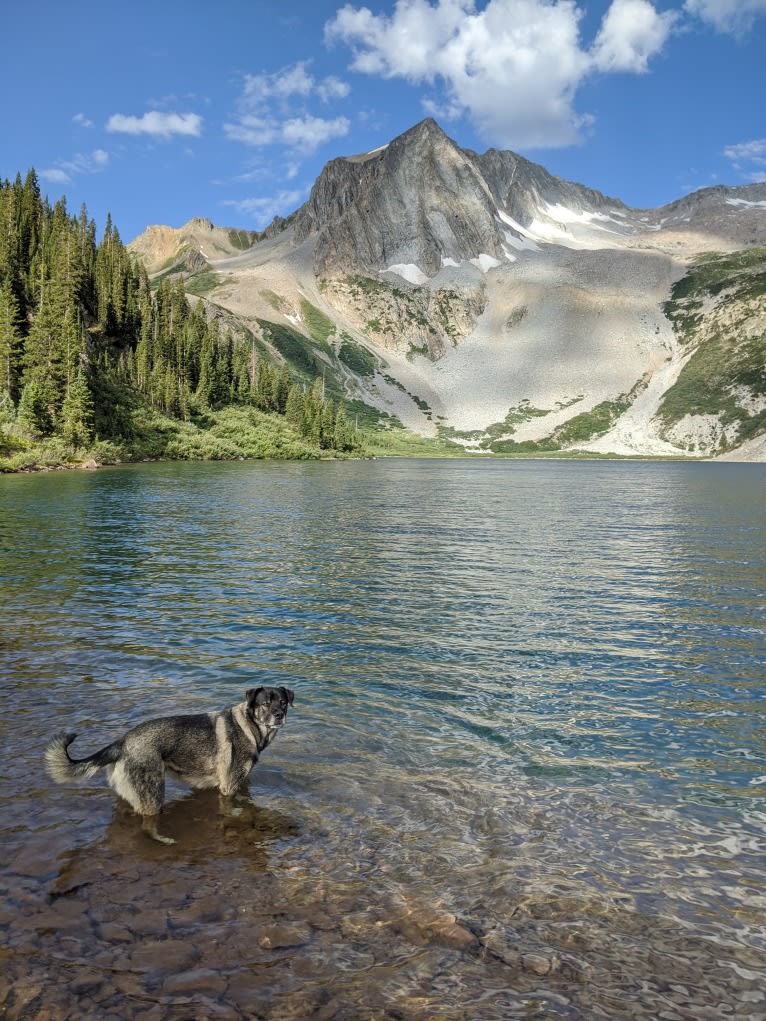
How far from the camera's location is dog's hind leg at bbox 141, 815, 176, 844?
796 cm

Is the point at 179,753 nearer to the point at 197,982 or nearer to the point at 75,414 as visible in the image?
the point at 197,982

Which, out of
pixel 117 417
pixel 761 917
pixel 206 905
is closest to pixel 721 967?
pixel 761 917

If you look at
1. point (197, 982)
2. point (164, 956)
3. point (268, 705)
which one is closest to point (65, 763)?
point (268, 705)

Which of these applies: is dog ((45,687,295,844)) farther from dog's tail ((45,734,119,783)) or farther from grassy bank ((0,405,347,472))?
grassy bank ((0,405,347,472))

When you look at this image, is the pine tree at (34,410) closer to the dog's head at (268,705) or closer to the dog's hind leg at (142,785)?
the dog's hind leg at (142,785)

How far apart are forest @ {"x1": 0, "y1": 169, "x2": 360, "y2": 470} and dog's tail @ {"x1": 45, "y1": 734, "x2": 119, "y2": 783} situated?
76142 millimetres

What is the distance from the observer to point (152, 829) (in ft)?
26.7

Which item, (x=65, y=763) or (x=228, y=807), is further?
(x=228, y=807)

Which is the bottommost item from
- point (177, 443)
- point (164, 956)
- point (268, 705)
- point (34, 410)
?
point (164, 956)

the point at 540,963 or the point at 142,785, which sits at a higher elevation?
the point at 142,785

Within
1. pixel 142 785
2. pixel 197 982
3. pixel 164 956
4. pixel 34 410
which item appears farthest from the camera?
pixel 34 410

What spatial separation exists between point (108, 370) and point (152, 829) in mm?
129924

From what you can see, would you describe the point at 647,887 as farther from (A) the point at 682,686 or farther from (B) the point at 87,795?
(A) the point at 682,686

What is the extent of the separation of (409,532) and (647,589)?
58.0 feet
